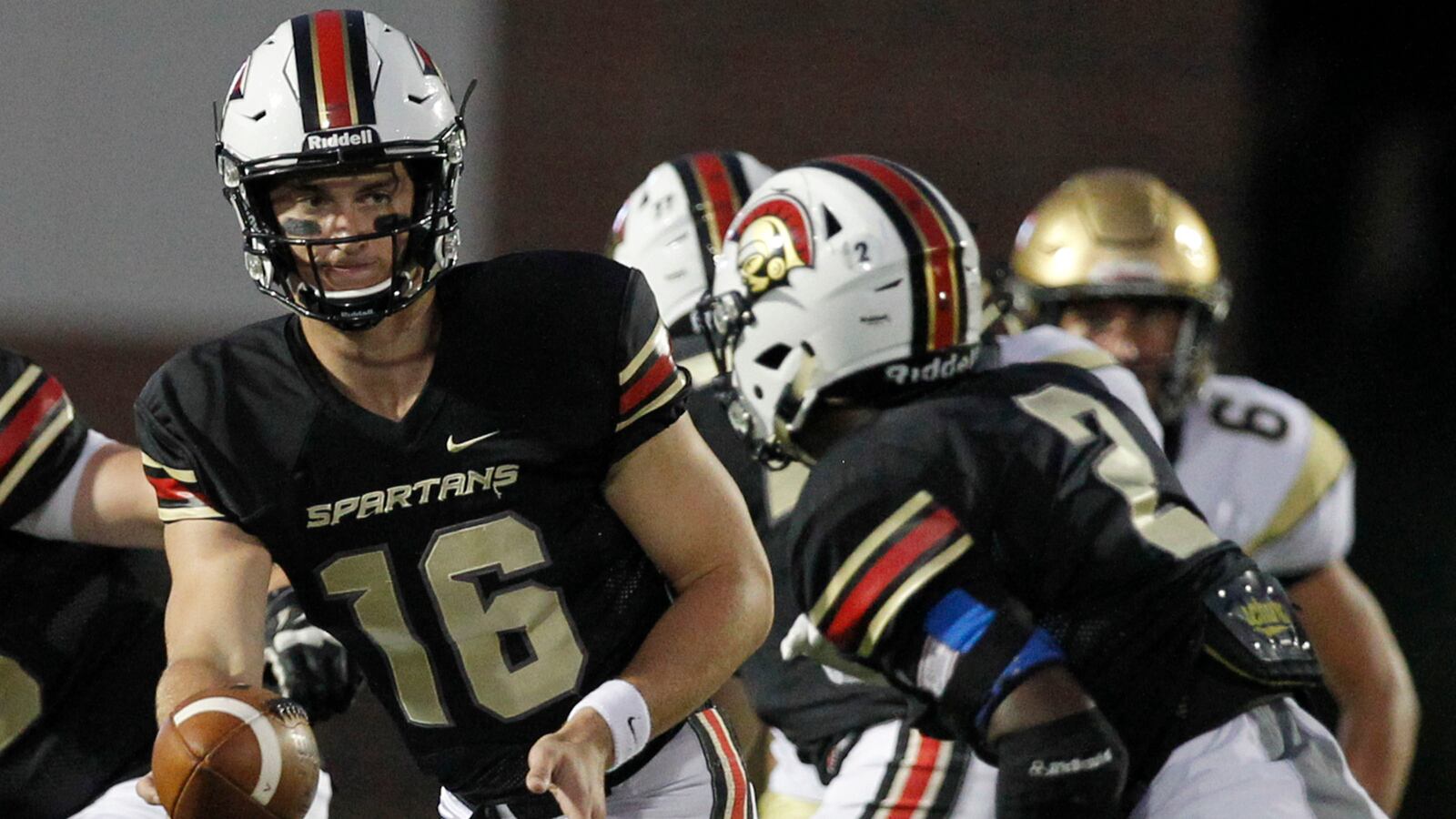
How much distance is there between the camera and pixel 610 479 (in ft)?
7.94

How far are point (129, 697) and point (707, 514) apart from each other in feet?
3.56

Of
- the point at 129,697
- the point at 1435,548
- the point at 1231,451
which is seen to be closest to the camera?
the point at 129,697

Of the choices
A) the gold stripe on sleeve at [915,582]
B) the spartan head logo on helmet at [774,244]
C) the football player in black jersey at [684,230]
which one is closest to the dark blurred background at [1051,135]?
the football player in black jersey at [684,230]

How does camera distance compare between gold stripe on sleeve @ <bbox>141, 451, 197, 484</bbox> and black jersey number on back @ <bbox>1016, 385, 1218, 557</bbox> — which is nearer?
gold stripe on sleeve @ <bbox>141, 451, 197, 484</bbox>

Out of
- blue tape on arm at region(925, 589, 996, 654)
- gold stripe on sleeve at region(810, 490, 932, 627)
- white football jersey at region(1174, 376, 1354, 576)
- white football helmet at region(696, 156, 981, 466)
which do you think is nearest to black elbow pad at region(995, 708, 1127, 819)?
blue tape on arm at region(925, 589, 996, 654)

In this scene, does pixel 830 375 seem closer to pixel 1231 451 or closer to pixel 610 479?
pixel 610 479

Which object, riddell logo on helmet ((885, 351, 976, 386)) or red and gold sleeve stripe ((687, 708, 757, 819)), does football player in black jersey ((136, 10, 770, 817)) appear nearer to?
red and gold sleeve stripe ((687, 708, 757, 819))

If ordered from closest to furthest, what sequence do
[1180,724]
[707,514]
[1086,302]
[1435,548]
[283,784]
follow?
[283,784]
[707,514]
[1180,724]
[1086,302]
[1435,548]

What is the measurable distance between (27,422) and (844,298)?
3.90 feet

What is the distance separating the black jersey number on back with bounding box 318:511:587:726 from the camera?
7.81 ft

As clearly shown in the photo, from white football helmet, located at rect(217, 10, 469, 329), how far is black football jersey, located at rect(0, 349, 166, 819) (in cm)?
59

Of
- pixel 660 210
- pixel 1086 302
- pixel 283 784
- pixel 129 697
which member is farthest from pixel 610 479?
pixel 1086 302

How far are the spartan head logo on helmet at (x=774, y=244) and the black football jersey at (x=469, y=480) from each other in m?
0.72

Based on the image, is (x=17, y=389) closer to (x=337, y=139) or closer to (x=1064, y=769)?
(x=337, y=139)
